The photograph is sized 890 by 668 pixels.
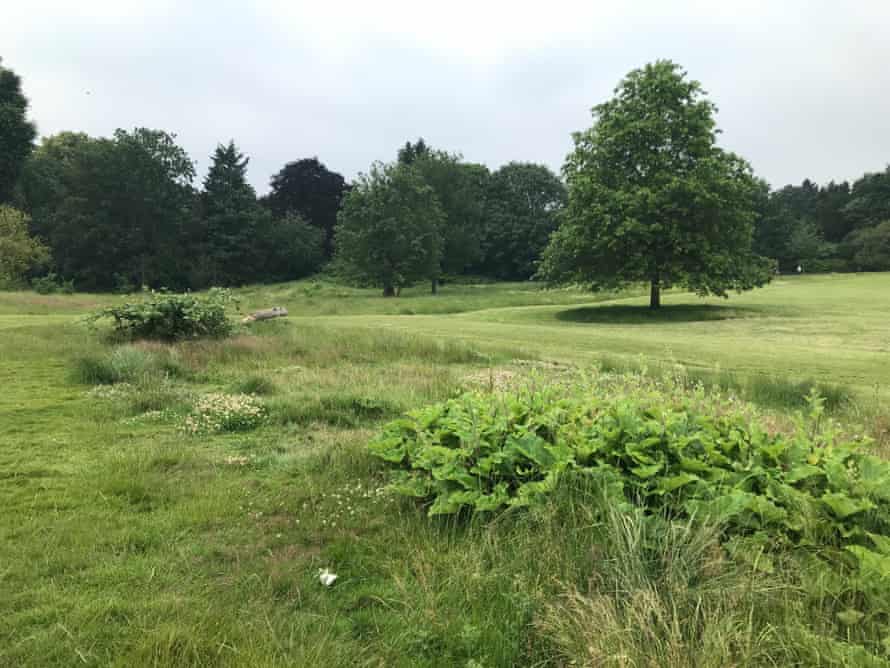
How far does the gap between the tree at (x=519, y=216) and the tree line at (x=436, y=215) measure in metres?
0.19

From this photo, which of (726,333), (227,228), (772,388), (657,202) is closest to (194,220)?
(227,228)

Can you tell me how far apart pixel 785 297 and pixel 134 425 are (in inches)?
1492

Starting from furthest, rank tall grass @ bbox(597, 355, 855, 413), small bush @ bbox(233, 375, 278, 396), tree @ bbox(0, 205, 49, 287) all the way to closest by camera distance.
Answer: tree @ bbox(0, 205, 49, 287)
small bush @ bbox(233, 375, 278, 396)
tall grass @ bbox(597, 355, 855, 413)

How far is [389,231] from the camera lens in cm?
4569

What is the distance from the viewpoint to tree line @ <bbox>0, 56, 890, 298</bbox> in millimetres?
27344

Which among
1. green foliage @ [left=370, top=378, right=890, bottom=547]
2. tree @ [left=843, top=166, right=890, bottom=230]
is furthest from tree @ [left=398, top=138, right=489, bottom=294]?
tree @ [left=843, top=166, right=890, bottom=230]

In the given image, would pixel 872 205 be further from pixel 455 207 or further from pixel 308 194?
pixel 308 194

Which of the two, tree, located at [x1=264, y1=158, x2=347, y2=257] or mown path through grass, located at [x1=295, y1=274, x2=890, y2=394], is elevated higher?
tree, located at [x1=264, y1=158, x2=347, y2=257]

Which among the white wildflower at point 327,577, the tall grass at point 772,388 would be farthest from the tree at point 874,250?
the white wildflower at point 327,577

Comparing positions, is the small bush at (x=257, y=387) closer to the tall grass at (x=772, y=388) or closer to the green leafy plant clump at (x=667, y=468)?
the green leafy plant clump at (x=667, y=468)

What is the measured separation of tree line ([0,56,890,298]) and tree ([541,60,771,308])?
8 centimetres

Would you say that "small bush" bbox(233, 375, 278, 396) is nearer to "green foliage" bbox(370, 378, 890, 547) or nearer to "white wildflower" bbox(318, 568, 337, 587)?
"green foliage" bbox(370, 378, 890, 547)

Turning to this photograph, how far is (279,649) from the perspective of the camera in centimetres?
253

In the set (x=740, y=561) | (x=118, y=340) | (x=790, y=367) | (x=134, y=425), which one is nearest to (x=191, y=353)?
(x=118, y=340)
